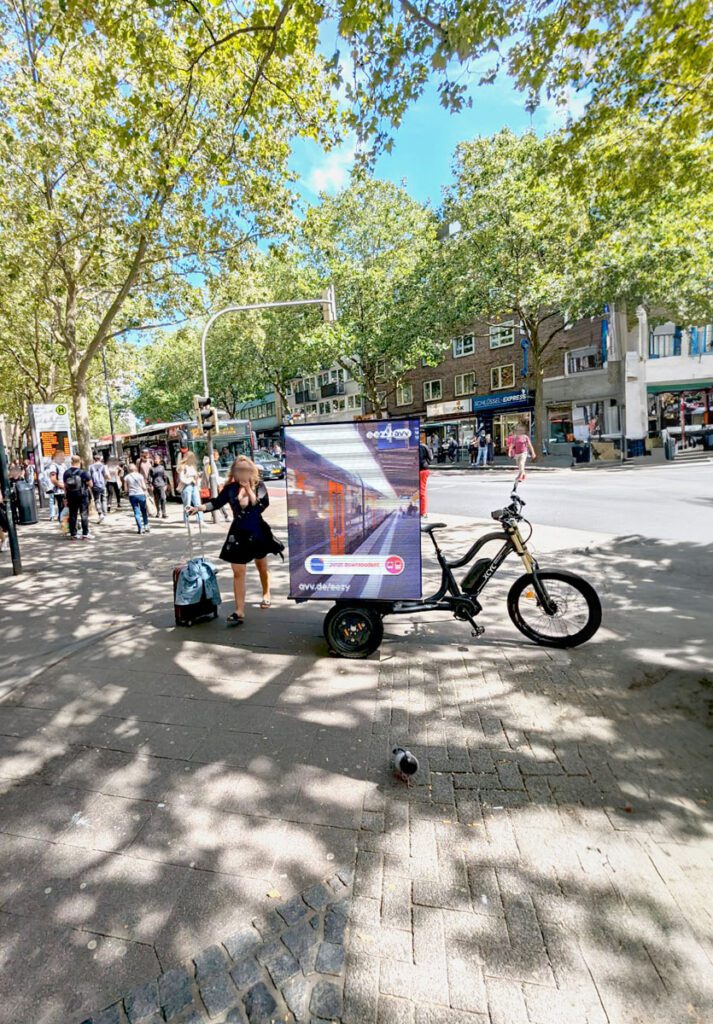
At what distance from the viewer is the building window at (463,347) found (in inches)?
1458

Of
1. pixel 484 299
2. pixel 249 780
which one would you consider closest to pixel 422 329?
pixel 484 299

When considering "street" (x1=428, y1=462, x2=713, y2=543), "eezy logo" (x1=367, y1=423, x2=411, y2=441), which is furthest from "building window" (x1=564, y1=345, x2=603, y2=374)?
"eezy logo" (x1=367, y1=423, x2=411, y2=441)

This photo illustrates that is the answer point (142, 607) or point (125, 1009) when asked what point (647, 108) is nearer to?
point (142, 607)

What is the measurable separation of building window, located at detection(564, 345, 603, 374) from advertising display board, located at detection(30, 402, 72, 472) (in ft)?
88.2

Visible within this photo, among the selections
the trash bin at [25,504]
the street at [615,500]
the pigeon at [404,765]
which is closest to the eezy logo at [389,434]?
the pigeon at [404,765]

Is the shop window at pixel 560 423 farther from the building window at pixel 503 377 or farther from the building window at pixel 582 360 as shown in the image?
the building window at pixel 503 377

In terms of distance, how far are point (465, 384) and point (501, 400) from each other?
15.6 ft

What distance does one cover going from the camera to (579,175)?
715cm

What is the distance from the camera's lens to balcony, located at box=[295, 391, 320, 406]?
58.2 m

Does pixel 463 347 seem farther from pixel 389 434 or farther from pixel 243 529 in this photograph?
pixel 389 434

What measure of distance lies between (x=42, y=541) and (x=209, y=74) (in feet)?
30.8

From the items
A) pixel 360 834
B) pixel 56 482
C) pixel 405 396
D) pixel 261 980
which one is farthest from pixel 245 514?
pixel 405 396

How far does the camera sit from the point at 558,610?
4461 millimetres

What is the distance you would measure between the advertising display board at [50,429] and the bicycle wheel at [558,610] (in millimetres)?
14551
